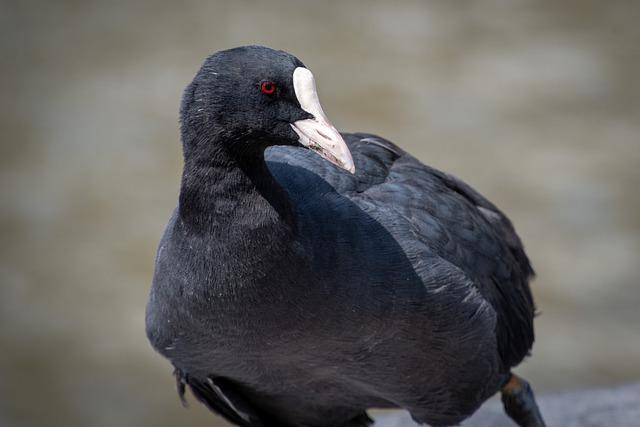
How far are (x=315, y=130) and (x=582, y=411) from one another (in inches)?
108

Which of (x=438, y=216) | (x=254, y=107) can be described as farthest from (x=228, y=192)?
(x=438, y=216)

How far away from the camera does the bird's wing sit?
400 cm

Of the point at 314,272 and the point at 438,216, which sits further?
the point at 438,216

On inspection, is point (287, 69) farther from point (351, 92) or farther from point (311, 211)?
point (351, 92)

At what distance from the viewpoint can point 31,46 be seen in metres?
9.94

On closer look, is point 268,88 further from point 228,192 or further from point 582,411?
point 582,411

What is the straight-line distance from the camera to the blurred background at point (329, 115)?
7.50 m

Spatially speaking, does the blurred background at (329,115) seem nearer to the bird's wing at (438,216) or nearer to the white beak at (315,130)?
the bird's wing at (438,216)

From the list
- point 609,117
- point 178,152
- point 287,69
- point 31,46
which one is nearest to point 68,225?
point 178,152

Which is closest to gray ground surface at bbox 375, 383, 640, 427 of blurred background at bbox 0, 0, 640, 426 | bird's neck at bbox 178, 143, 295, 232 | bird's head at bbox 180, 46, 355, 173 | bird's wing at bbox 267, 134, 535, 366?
bird's wing at bbox 267, 134, 535, 366

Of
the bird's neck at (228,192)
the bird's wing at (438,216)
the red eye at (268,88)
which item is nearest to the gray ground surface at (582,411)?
the bird's wing at (438,216)

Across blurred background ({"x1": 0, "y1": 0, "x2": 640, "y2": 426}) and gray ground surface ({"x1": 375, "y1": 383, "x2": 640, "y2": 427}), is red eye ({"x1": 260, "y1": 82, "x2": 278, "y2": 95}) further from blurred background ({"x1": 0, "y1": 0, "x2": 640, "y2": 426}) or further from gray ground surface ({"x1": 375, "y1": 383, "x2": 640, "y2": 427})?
blurred background ({"x1": 0, "y1": 0, "x2": 640, "y2": 426})

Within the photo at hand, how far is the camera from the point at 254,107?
11.1 feet

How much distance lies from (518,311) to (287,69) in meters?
1.79
